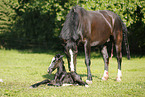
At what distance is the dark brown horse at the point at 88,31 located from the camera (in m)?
9.12

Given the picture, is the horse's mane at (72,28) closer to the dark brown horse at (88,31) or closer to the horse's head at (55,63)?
the dark brown horse at (88,31)

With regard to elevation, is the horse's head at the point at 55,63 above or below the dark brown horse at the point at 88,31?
below

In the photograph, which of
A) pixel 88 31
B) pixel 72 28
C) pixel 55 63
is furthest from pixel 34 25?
pixel 55 63

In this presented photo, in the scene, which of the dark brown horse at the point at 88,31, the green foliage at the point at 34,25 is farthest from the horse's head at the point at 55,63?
the green foliage at the point at 34,25

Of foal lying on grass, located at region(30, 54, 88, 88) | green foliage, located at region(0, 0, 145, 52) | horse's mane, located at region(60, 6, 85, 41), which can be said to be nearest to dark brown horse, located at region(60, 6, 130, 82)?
horse's mane, located at region(60, 6, 85, 41)

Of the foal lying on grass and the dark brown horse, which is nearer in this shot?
the foal lying on grass

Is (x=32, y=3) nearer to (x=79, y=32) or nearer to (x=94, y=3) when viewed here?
(x=94, y=3)

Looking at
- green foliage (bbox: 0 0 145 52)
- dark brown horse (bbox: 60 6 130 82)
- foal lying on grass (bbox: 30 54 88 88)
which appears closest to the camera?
foal lying on grass (bbox: 30 54 88 88)

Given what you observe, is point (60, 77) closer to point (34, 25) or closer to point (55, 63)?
point (55, 63)

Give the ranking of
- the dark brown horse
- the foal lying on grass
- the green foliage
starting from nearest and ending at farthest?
the foal lying on grass, the dark brown horse, the green foliage

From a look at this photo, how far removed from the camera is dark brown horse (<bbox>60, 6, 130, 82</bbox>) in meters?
9.12

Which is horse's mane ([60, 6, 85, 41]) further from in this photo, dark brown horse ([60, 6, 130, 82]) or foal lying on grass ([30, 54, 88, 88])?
foal lying on grass ([30, 54, 88, 88])

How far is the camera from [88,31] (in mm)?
9703

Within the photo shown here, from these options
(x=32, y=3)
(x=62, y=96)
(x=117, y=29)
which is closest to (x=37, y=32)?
(x=32, y=3)
